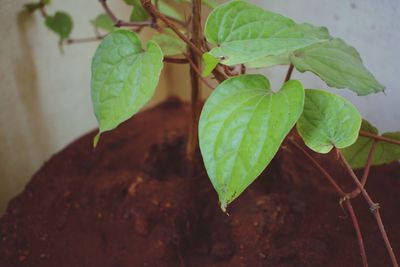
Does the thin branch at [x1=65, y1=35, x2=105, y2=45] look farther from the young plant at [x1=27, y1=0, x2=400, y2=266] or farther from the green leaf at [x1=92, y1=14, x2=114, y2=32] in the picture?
the young plant at [x1=27, y1=0, x2=400, y2=266]

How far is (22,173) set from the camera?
107cm

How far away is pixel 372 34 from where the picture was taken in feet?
3.07

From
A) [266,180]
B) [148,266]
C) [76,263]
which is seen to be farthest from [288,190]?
[76,263]

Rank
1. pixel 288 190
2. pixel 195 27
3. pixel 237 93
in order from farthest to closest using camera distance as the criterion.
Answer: pixel 288 190 < pixel 195 27 < pixel 237 93

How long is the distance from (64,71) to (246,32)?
0.68 meters

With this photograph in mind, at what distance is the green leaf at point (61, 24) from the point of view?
40.1 inches

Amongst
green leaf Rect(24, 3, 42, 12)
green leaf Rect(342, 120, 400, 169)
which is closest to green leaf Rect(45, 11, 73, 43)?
green leaf Rect(24, 3, 42, 12)

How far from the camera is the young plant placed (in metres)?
0.56

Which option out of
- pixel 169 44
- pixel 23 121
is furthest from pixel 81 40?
pixel 169 44

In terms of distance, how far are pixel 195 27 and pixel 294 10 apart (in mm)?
416

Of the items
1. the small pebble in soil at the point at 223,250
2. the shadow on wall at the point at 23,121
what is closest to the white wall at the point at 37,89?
the shadow on wall at the point at 23,121

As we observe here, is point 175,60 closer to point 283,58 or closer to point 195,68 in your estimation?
point 195,68

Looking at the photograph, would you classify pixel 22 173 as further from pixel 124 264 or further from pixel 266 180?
pixel 266 180

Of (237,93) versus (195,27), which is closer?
(237,93)
